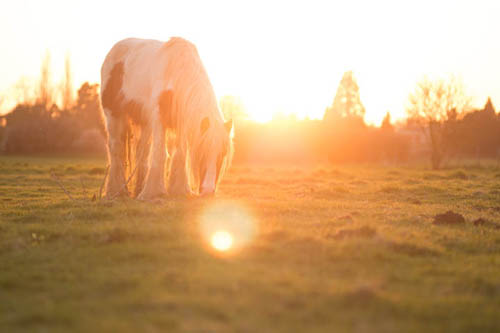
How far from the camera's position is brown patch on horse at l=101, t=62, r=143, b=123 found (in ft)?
26.0

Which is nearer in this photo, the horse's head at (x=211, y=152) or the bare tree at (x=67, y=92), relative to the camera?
the horse's head at (x=211, y=152)

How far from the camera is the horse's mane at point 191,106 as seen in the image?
7191mm

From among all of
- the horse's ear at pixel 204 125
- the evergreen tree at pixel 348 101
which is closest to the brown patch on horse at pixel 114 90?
the horse's ear at pixel 204 125

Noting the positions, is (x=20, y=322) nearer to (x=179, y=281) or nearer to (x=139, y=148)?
(x=179, y=281)

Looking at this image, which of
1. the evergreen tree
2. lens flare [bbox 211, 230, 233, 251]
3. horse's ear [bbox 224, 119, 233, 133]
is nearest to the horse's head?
horse's ear [bbox 224, 119, 233, 133]

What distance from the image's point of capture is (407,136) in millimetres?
43750

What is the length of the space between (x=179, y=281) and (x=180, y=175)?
14.7 ft

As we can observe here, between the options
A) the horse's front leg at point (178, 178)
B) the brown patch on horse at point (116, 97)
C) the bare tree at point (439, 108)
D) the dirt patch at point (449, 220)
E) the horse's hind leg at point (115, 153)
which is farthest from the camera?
the bare tree at point (439, 108)

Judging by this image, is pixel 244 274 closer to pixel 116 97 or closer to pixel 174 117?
pixel 174 117

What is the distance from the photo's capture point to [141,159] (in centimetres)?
809

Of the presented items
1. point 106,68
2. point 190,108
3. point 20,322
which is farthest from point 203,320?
point 106,68

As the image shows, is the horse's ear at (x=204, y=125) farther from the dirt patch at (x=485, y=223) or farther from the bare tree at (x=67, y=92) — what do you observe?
the bare tree at (x=67, y=92)

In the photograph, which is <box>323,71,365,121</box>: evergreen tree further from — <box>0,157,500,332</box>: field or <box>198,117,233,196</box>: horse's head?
<box>0,157,500,332</box>: field

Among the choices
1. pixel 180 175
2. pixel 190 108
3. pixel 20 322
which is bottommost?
pixel 20 322
